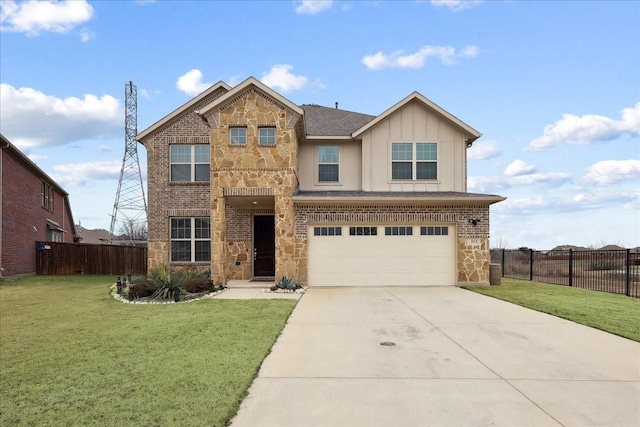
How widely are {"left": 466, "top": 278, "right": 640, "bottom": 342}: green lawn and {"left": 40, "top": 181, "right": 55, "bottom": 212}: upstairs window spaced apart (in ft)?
84.9

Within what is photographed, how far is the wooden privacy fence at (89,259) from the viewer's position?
23.9 meters

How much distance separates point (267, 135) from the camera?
51.5 feet

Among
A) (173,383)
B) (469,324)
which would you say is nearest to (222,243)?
(469,324)

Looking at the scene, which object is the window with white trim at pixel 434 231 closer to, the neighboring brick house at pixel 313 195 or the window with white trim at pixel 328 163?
the neighboring brick house at pixel 313 195

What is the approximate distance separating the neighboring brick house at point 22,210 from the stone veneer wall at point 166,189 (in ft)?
25.7

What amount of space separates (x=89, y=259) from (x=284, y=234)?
47.2 feet

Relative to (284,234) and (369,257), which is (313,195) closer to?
(284,234)

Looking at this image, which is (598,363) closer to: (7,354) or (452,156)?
(7,354)

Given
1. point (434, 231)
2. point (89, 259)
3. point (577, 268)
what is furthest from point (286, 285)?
point (89, 259)

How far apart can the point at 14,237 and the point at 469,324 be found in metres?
22.5

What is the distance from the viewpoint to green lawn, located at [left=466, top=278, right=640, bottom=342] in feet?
Result: 30.3

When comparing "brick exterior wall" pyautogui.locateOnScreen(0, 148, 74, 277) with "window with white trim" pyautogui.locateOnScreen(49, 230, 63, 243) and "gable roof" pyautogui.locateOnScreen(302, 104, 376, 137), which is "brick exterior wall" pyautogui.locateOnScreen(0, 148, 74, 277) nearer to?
"window with white trim" pyautogui.locateOnScreen(49, 230, 63, 243)

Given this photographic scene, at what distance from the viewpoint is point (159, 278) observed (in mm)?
13523

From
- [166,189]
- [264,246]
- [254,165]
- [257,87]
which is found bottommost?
[264,246]
